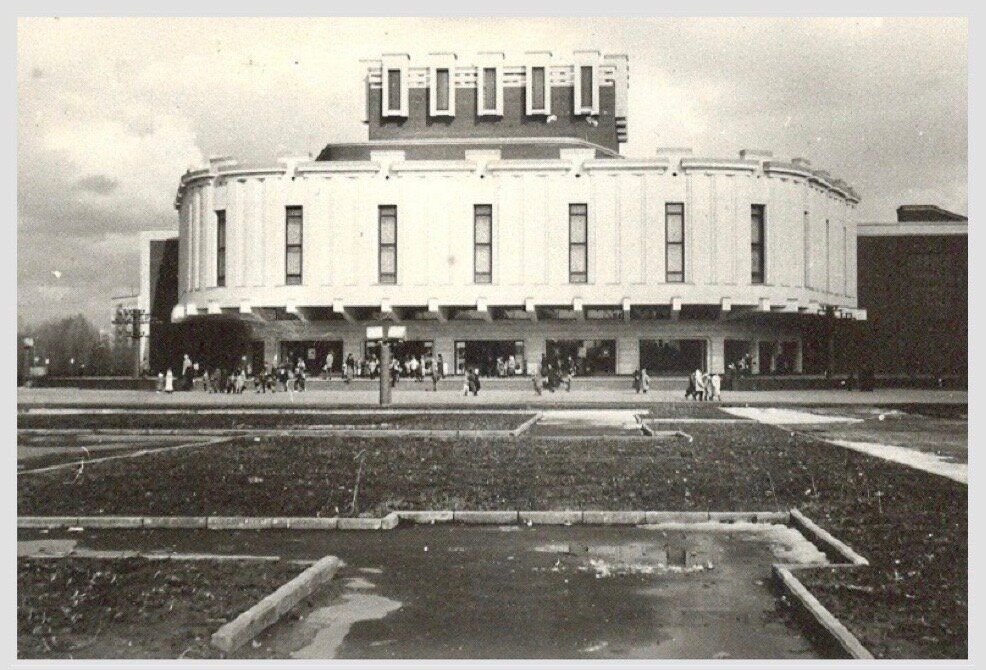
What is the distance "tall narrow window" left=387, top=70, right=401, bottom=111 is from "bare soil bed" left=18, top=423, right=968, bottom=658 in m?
46.5

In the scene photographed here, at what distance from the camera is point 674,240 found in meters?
54.5

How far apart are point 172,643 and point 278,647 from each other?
71 cm

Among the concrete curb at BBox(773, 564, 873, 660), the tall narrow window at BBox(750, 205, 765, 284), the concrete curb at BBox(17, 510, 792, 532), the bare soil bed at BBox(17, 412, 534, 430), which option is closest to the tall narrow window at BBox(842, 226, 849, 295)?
the tall narrow window at BBox(750, 205, 765, 284)

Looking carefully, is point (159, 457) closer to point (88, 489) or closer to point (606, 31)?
point (88, 489)

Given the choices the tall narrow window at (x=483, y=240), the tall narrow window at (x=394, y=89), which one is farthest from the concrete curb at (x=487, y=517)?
the tall narrow window at (x=394, y=89)

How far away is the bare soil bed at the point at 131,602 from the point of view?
6.66 m

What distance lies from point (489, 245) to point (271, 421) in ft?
96.7

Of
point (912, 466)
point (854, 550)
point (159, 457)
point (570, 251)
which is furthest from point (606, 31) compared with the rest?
point (570, 251)

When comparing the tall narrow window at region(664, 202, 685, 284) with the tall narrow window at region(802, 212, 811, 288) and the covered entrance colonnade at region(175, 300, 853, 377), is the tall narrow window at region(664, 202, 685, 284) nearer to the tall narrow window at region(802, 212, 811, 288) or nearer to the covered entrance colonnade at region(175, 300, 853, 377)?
the covered entrance colonnade at region(175, 300, 853, 377)

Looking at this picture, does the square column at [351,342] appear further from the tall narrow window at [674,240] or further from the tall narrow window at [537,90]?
the tall narrow window at [537,90]

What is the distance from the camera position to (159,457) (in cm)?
1698

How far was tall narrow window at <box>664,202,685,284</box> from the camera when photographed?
54.2 metres

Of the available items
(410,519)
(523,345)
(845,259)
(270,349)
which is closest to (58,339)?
(410,519)

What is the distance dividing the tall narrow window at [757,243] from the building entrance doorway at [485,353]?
13.8 m
